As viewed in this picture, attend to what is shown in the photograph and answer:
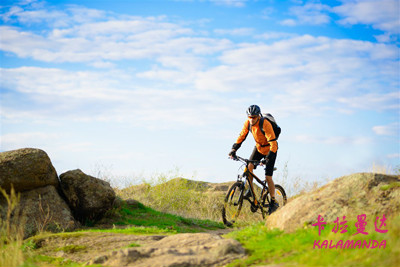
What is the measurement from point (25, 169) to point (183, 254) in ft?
25.0

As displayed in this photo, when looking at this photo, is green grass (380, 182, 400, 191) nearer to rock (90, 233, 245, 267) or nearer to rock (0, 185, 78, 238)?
rock (90, 233, 245, 267)

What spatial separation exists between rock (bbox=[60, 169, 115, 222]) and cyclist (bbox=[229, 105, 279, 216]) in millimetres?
4861

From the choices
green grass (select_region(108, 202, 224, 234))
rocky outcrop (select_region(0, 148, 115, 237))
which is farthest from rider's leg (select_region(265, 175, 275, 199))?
rocky outcrop (select_region(0, 148, 115, 237))

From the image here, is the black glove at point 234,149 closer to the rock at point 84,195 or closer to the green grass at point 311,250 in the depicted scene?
the green grass at point 311,250

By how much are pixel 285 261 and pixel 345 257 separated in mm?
812

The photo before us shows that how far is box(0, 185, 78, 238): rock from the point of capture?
37.6 ft

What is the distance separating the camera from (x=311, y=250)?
18.8ft

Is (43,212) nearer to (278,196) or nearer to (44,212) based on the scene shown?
(44,212)

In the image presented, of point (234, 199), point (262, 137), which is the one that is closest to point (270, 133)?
point (262, 137)

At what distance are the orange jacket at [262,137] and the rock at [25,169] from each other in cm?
609

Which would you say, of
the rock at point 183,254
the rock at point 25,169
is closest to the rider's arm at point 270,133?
the rock at point 183,254

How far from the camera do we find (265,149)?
11.3 m

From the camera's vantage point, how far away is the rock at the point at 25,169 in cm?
1163

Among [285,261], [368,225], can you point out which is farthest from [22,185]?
[368,225]
